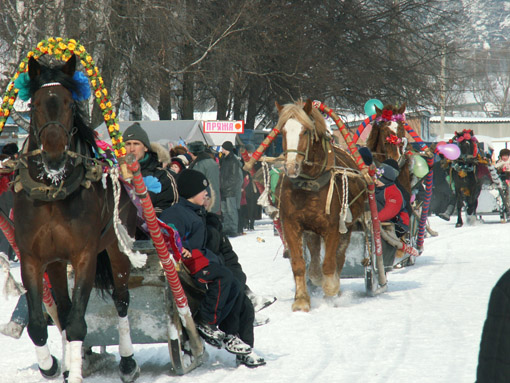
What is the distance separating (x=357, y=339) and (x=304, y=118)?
2.42m

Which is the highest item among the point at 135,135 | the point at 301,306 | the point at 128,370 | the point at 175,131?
the point at 135,135

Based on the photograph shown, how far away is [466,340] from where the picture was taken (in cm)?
657

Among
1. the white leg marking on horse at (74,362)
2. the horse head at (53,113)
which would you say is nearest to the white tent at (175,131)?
the horse head at (53,113)

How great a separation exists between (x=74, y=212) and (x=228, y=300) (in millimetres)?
1427

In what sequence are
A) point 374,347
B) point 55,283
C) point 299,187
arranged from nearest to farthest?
1. point 55,283
2. point 374,347
3. point 299,187

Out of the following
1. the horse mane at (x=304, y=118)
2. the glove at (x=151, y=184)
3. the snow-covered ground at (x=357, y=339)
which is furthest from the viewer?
the horse mane at (x=304, y=118)

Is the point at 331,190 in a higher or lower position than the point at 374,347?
higher

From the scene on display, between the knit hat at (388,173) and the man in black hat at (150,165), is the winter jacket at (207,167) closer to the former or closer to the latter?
the knit hat at (388,173)

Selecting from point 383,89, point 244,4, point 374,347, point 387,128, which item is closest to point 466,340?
point 374,347

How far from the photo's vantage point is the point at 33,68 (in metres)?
5.10

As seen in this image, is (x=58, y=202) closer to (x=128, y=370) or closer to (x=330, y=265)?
(x=128, y=370)

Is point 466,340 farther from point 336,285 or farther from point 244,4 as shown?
point 244,4

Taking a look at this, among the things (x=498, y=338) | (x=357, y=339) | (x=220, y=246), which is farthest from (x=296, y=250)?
(x=498, y=338)

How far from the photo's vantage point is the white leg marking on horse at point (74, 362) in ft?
16.2
